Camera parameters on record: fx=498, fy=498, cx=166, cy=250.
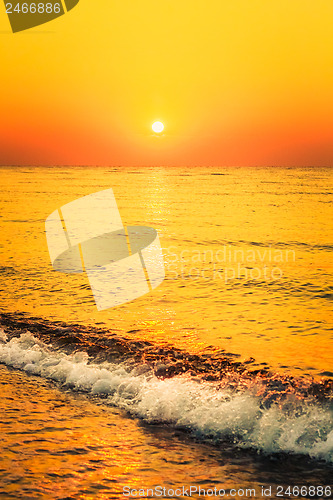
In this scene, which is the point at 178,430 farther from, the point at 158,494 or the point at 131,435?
the point at 158,494

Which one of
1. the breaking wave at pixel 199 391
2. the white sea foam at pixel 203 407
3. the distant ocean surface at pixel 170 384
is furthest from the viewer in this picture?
the breaking wave at pixel 199 391

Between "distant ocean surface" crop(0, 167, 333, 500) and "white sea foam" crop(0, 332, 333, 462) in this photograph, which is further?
"white sea foam" crop(0, 332, 333, 462)

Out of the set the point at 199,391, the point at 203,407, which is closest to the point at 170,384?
the point at 199,391

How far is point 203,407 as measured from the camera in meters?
6.58

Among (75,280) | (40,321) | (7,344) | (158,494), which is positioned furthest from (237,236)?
(158,494)

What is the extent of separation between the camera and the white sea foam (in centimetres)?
589

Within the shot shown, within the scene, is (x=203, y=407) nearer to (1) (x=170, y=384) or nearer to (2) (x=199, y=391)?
(2) (x=199, y=391)

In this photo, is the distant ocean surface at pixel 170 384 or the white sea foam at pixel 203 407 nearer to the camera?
the distant ocean surface at pixel 170 384

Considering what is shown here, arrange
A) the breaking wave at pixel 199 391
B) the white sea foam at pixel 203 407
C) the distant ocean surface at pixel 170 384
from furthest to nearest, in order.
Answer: the breaking wave at pixel 199 391, the white sea foam at pixel 203 407, the distant ocean surface at pixel 170 384

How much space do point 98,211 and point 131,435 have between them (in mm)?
36130

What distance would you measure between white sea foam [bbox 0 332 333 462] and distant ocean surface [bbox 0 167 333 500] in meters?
0.02

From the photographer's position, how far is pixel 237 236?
24125 mm

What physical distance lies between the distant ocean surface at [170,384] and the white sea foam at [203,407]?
20 millimetres

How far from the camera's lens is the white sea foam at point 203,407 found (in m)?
5.89
